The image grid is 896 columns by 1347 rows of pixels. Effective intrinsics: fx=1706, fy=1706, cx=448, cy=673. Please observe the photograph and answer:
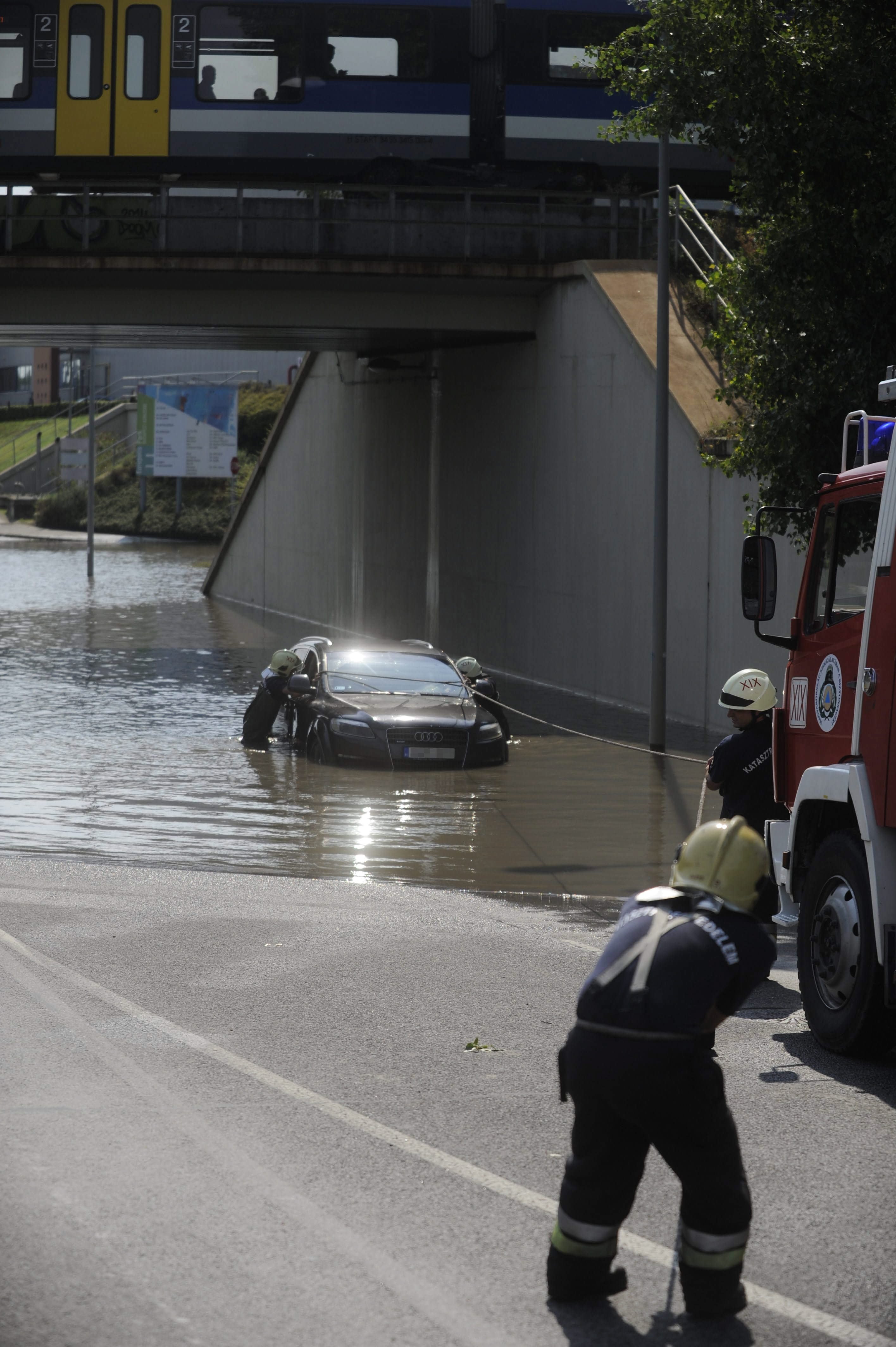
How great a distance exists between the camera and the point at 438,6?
25.1m

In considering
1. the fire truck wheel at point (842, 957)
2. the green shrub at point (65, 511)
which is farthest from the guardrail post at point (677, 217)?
the green shrub at point (65, 511)

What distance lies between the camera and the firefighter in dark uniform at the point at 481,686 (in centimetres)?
1874

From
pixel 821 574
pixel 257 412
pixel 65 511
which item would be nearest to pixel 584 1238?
pixel 821 574

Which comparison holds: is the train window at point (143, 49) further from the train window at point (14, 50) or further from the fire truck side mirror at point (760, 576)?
the fire truck side mirror at point (760, 576)

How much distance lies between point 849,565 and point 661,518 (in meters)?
9.86

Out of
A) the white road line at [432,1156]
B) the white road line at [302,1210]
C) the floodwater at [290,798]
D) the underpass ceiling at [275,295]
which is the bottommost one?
the floodwater at [290,798]

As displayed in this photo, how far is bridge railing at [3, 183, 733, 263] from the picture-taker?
24938 mm

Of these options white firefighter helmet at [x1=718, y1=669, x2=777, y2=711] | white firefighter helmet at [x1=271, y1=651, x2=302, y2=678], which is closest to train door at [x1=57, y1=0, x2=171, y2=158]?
white firefighter helmet at [x1=271, y1=651, x2=302, y2=678]

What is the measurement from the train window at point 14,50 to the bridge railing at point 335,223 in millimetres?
1537

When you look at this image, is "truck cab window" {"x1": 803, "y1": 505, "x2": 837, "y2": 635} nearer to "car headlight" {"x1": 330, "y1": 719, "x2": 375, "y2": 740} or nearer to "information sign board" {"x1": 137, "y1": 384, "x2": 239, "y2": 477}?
"car headlight" {"x1": 330, "y1": 719, "x2": 375, "y2": 740}

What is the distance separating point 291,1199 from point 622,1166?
4.31ft

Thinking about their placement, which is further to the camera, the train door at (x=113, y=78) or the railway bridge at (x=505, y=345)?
the train door at (x=113, y=78)

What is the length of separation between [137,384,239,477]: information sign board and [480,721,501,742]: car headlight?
2142 inches

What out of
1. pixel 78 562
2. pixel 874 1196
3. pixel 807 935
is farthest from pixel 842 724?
pixel 78 562
